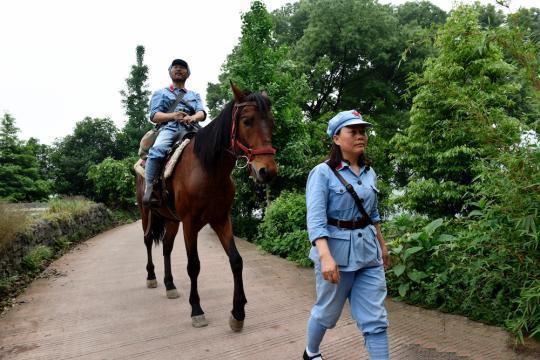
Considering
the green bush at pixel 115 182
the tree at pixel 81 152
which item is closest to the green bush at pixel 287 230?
the green bush at pixel 115 182

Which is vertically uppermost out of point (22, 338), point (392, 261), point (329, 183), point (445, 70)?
point (445, 70)

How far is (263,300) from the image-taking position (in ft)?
16.7

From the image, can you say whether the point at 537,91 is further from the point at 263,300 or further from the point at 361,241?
the point at 263,300

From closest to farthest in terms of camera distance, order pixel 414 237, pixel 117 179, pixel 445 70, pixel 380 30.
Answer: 1. pixel 414 237
2. pixel 445 70
3. pixel 380 30
4. pixel 117 179

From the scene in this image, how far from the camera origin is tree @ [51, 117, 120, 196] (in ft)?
108

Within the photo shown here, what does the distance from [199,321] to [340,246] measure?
7.47 feet

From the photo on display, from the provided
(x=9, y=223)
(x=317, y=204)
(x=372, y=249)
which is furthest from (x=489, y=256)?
(x=9, y=223)

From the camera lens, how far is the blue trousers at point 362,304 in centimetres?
243

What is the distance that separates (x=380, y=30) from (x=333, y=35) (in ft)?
8.48

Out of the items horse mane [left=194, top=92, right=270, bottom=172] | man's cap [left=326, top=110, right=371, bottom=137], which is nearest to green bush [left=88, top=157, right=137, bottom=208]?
horse mane [left=194, top=92, right=270, bottom=172]

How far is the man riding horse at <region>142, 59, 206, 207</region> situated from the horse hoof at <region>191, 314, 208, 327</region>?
5.52ft

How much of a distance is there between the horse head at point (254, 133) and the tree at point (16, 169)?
83.9 ft

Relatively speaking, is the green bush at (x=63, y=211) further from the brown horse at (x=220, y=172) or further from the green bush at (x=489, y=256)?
the green bush at (x=489, y=256)

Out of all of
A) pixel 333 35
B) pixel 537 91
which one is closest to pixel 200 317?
pixel 537 91
